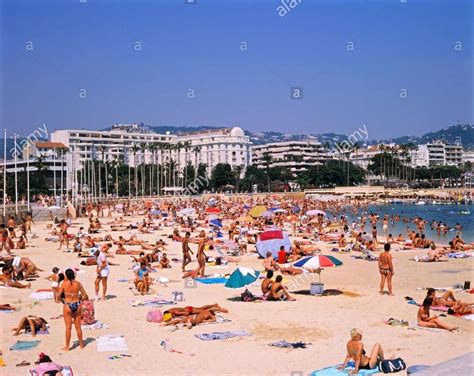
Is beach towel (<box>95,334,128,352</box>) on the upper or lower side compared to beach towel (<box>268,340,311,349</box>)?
upper

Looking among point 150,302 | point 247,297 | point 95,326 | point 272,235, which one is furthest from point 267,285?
→ point 272,235

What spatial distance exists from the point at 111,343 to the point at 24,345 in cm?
140

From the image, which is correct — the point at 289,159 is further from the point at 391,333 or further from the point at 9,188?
the point at 391,333

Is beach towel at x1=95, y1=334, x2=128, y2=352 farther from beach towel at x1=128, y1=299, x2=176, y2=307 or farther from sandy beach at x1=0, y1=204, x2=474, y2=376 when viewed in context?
beach towel at x1=128, y1=299, x2=176, y2=307

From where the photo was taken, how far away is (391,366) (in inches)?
314

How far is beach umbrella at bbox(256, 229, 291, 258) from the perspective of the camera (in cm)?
1907

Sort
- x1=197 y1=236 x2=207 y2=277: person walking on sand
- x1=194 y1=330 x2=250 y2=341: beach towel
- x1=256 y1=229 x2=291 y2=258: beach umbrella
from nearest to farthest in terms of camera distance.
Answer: x1=194 y1=330 x2=250 y2=341: beach towel → x1=197 y1=236 x2=207 y2=277: person walking on sand → x1=256 y1=229 x2=291 y2=258: beach umbrella

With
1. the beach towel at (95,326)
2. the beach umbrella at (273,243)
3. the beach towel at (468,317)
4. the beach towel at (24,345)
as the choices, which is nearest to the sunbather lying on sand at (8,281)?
the beach towel at (95,326)

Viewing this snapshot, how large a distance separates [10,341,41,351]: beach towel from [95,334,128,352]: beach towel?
100cm

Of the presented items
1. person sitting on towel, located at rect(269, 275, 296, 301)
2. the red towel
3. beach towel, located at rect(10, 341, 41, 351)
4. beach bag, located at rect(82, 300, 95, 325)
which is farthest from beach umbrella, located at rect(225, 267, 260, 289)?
the red towel

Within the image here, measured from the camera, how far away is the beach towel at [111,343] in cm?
918

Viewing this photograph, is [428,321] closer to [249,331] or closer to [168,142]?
[249,331]

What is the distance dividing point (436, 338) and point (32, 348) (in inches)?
265

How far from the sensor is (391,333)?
10188mm
